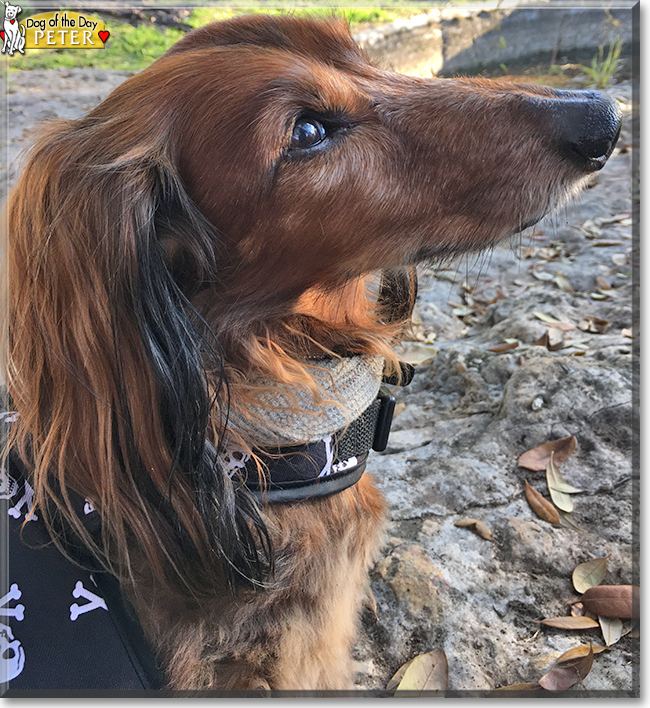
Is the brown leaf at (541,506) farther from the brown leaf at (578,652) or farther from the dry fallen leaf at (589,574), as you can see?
the brown leaf at (578,652)

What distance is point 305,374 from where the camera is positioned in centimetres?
147

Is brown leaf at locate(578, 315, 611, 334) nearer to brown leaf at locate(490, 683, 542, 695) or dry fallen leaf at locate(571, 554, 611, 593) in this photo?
dry fallen leaf at locate(571, 554, 611, 593)

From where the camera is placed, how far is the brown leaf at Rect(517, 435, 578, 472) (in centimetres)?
228

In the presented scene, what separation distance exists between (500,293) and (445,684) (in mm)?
2755

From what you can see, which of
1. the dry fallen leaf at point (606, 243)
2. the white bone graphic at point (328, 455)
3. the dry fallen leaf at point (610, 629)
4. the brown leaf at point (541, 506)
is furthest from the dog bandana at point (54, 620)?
the dry fallen leaf at point (606, 243)

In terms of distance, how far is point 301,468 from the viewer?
143 cm

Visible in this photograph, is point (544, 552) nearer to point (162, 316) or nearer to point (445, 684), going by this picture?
point (445, 684)

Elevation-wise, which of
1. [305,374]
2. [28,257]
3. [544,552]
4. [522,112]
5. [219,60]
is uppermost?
[219,60]

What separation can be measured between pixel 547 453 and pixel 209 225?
5.66ft

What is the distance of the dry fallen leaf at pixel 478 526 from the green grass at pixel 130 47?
6.05 feet

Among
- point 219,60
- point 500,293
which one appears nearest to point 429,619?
point 219,60

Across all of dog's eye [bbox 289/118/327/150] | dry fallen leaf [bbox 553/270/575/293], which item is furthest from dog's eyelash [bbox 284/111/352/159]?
dry fallen leaf [bbox 553/270/575/293]

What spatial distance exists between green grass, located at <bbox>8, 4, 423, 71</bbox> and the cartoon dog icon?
0.04m

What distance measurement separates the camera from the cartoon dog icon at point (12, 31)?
1427 mm
